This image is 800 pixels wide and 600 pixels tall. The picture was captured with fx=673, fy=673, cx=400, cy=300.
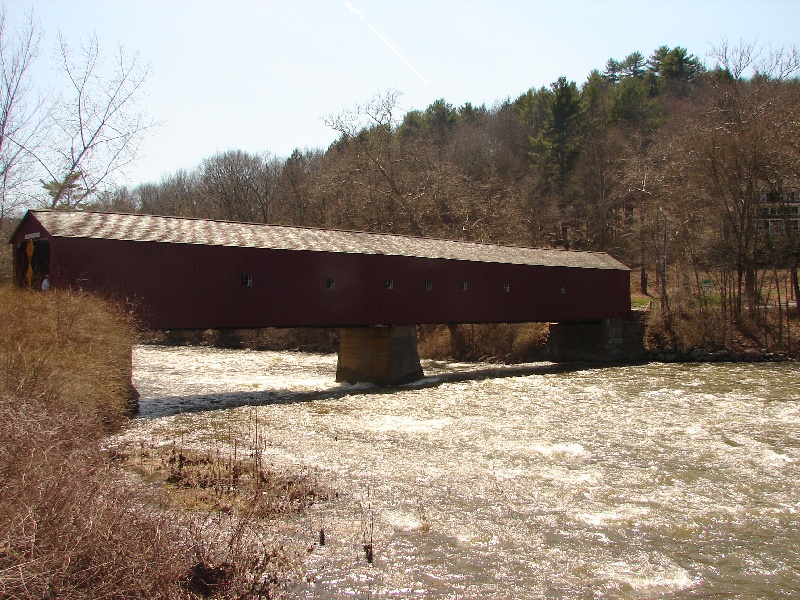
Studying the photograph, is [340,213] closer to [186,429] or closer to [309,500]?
[186,429]

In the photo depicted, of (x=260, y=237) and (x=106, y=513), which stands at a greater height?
(x=260, y=237)

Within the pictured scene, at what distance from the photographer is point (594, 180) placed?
36.4 meters

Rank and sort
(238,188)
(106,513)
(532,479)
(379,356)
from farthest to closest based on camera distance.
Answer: (238,188) → (379,356) → (532,479) → (106,513)

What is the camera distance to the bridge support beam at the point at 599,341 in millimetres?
24578

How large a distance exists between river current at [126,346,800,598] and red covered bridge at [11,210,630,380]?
6.99ft

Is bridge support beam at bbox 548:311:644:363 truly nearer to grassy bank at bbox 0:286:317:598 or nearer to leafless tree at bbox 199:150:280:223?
grassy bank at bbox 0:286:317:598

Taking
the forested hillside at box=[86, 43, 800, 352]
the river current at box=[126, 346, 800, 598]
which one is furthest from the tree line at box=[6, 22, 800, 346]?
the river current at box=[126, 346, 800, 598]

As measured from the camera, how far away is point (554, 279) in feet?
75.4

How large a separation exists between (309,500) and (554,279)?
17120mm

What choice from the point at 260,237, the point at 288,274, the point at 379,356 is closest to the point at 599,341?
the point at 379,356

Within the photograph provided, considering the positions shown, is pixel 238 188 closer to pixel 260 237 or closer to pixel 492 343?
pixel 492 343

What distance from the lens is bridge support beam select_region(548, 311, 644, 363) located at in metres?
24.6

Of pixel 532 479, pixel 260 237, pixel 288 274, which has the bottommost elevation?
pixel 532 479

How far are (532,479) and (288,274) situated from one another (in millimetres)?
9525
